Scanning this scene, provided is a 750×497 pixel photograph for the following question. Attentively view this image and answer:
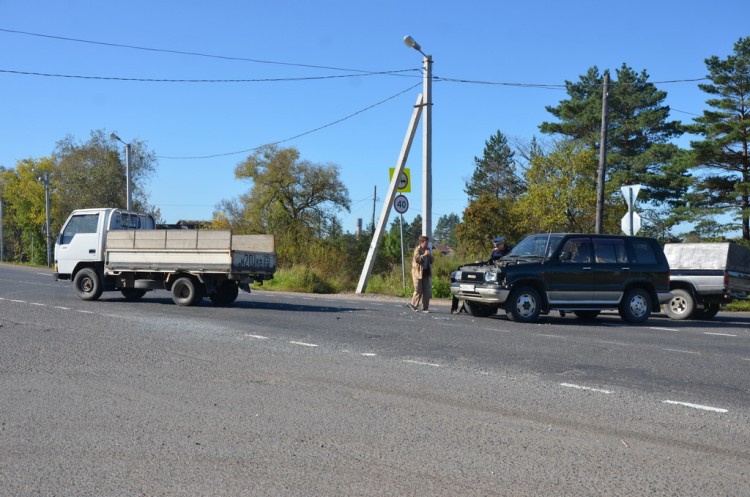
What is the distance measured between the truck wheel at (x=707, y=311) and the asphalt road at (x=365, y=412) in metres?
5.10

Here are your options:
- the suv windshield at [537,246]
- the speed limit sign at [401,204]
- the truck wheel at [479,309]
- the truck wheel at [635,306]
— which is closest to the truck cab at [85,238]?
the speed limit sign at [401,204]

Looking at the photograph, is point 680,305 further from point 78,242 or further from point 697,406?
point 78,242

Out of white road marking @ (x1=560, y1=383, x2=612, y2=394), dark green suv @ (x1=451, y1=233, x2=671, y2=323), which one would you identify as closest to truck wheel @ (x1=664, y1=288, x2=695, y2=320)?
dark green suv @ (x1=451, y1=233, x2=671, y2=323)

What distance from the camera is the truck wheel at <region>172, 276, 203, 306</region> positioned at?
17.3 m

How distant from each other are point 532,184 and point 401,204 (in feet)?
81.8

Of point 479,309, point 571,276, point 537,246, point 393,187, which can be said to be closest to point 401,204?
point 393,187

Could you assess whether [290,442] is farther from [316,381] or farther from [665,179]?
[665,179]

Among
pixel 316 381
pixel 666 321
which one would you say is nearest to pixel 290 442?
pixel 316 381

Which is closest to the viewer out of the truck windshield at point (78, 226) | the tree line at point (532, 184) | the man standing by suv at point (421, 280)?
the man standing by suv at point (421, 280)

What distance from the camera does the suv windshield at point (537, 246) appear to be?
52.3 feet

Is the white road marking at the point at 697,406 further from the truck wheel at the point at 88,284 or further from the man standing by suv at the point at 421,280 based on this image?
the truck wheel at the point at 88,284

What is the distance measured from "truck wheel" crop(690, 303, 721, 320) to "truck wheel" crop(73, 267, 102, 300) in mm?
14172

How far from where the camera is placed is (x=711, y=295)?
1719 cm

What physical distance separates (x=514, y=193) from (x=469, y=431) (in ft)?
191
